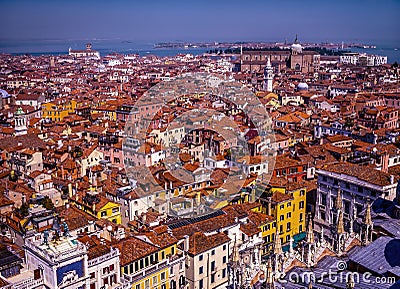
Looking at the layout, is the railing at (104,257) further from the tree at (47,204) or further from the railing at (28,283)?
the tree at (47,204)

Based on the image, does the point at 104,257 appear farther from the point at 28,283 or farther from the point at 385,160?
the point at 385,160

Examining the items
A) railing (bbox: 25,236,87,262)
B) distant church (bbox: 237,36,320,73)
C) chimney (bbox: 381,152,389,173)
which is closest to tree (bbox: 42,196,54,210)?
railing (bbox: 25,236,87,262)

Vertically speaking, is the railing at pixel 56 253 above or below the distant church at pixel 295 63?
below

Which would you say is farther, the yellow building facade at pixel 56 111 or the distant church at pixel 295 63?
the distant church at pixel 295 63

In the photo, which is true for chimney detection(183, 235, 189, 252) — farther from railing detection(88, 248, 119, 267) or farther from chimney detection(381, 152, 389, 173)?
chimney detection(381, 152, 389, 173)

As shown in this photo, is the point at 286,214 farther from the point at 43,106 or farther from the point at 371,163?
the point at 43,106

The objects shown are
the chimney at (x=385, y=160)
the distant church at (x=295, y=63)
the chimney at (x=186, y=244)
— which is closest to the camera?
the chimney at (x=186, y=244)

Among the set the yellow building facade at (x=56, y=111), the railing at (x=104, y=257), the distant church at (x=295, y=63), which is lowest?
the yellow building facade at (x=56, y=111)

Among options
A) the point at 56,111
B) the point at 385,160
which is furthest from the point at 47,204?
the point at 56,111

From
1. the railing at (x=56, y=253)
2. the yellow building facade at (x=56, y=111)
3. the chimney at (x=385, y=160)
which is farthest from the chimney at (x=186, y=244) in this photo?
the yellow building facade at (x=56, y=111)

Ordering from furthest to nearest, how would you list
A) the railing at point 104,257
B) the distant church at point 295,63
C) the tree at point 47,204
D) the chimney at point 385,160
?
the distant church at point 295,63
the chimney at point 385,160
the tree at point 47,204
the railing at point 104,257

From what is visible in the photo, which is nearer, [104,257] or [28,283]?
[28,283]

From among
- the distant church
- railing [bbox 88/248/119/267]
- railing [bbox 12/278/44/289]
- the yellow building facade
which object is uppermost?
the distant church
